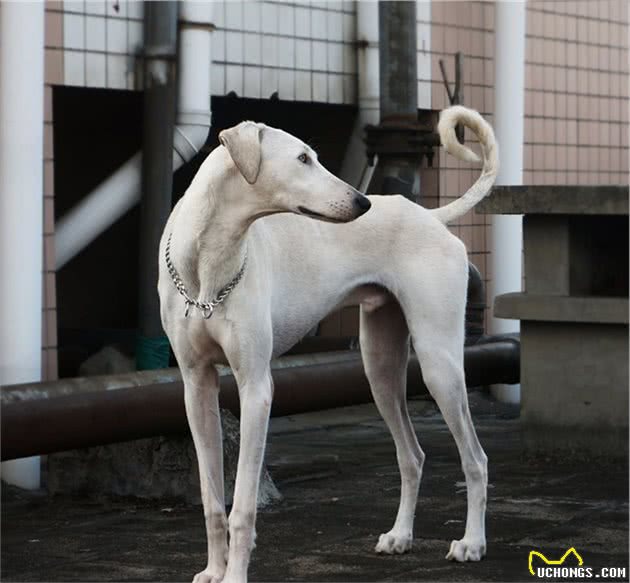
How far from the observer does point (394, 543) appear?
6004mm

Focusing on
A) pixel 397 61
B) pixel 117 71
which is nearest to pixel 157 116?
pixel 117 71

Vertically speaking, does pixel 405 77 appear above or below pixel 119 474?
above

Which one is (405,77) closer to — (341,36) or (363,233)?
(341,36)

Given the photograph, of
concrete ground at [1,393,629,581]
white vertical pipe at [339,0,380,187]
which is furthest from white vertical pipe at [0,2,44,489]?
white vertical pipe at [339,0,380,187]

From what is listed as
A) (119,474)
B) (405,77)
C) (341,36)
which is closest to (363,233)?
(119,474)

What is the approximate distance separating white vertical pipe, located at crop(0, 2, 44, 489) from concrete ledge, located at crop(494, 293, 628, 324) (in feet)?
8.28

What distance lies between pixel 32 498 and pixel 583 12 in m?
6.84

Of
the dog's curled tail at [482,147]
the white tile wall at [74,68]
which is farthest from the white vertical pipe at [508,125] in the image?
the dog's curled tail at [482,147]

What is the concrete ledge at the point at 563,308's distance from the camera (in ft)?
26.1

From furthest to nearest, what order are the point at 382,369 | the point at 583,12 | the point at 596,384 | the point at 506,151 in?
the point at 583,12 < the point at 506,151 < the point at 596,384 < the point at 382,369

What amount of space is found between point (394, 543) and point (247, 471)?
1.04 meters

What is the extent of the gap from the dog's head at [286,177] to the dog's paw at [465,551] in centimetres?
152

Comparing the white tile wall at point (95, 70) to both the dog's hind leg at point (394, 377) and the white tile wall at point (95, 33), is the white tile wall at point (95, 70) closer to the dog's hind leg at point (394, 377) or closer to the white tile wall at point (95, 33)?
the white tile wall at point (95, 33)

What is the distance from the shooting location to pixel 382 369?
626 centimetres
